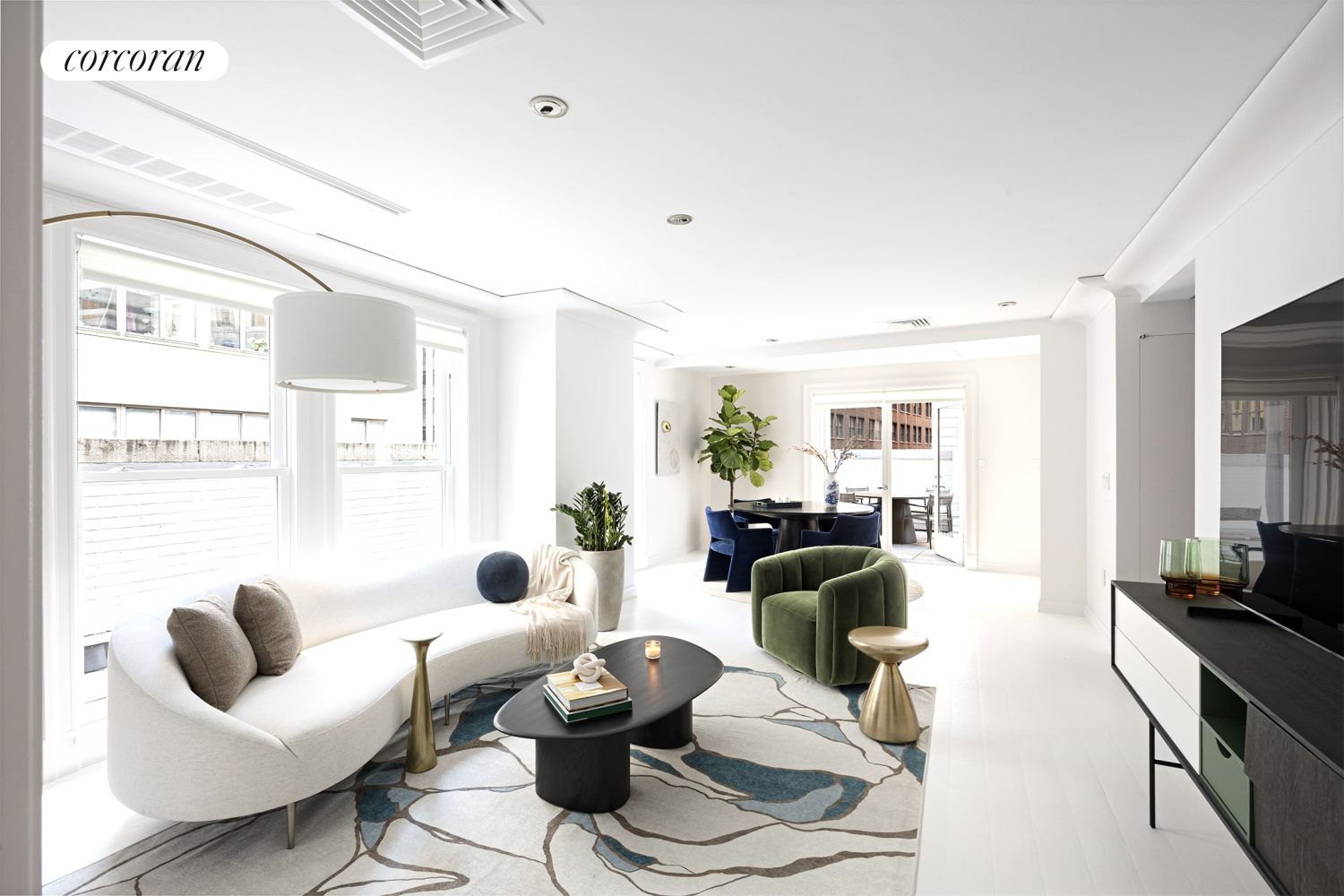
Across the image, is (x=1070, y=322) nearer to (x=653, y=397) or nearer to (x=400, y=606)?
(x=653, y=397)

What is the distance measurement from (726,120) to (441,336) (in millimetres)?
3223

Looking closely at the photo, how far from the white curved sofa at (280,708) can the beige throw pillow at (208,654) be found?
0.05 metres

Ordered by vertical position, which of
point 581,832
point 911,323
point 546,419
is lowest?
point 581,832

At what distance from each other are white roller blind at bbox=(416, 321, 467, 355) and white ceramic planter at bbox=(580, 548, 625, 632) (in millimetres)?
1816

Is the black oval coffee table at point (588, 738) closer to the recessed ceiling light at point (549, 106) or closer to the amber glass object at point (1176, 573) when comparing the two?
the amber glass object at point (1176, 573)

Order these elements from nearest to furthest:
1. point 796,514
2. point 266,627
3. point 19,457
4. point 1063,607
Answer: point 19,457 < point 266,627 < point 1063,607 < point 796,514

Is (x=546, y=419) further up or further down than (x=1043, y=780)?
further up

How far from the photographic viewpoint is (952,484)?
765 cm

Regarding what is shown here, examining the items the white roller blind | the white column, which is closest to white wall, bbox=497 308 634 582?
the white roller blind

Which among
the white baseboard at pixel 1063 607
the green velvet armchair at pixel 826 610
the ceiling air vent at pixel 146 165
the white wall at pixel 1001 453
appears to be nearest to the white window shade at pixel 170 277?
the ceiling air vent at pixel 146 165

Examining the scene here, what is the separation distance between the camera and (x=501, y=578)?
4133 mm

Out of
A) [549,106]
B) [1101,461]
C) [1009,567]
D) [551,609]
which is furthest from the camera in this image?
[1009,567]

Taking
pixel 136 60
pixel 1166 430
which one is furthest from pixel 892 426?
pixel 136 60

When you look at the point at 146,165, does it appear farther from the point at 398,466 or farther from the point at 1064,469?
the point at 1064,469
